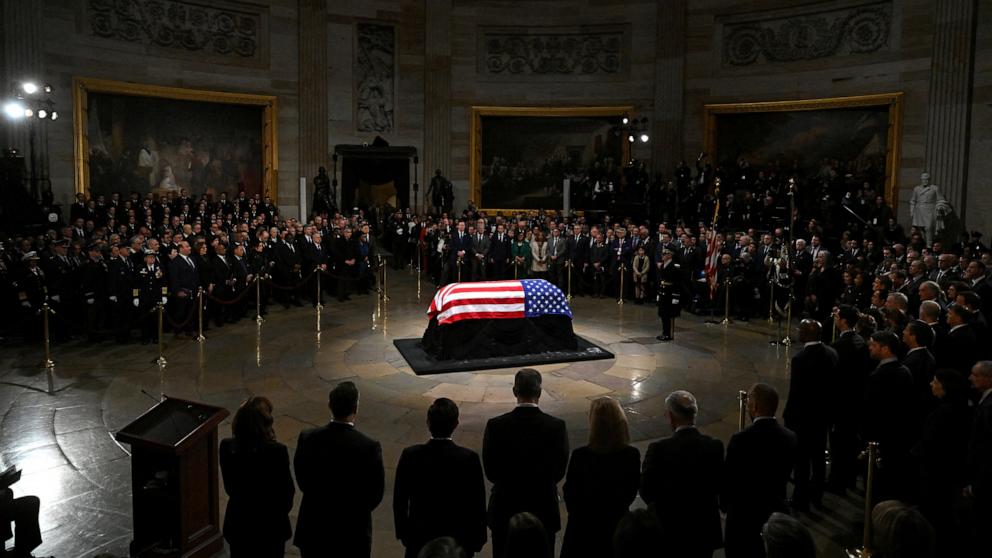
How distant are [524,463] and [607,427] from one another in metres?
0.57

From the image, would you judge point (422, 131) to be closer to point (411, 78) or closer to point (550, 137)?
point (411, 78)

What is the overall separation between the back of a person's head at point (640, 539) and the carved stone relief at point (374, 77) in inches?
939

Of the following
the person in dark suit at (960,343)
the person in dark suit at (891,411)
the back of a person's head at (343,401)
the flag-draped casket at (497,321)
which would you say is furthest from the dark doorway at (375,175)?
the back of a person's head at (343,401)

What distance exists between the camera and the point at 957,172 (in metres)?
18.4

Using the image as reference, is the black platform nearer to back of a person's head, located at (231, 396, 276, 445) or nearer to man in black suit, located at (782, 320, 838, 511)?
man in black suit, located at (782, 320, 838, 511)

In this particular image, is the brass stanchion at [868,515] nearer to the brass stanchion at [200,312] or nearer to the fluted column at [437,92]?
the brass stanchion at [200,312]

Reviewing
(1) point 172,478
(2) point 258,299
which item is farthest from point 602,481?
(2) point 258,299

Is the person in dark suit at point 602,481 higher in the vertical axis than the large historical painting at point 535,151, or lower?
lower

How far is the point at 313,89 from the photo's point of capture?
80.5ft

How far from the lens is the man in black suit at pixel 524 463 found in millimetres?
4422

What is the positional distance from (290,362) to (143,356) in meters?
2.28

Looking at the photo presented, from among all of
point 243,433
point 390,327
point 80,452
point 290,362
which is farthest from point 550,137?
point 243,433

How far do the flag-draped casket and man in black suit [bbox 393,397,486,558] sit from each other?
273 inches

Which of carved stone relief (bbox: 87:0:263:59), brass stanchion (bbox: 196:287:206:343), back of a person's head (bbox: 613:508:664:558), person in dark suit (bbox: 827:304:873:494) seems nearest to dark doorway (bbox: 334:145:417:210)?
carved stone relief (bbox: 87:0:263:59)
